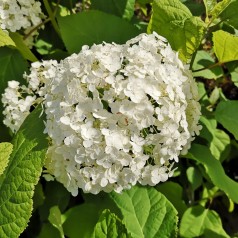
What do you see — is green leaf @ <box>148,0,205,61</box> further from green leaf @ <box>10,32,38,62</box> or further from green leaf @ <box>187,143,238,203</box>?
green leaf @ <box>10,32,38,62</box>

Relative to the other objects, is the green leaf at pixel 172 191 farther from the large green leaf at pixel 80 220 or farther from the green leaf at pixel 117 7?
the green leaf at pixel 117 7

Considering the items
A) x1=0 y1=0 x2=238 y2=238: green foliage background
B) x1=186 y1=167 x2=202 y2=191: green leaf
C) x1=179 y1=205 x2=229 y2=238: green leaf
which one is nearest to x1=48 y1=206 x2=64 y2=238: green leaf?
x1=0 y1=0 x2=238 y2=238: green foliage background

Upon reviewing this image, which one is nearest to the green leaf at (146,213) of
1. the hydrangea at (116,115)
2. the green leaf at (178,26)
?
the hydrangea at (116,115)

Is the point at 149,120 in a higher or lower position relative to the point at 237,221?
higher

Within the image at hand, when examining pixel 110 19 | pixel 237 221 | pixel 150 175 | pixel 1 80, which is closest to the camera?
pixel 150 175

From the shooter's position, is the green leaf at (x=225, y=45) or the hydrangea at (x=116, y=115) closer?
the hydrangea at (x=116, y=115)

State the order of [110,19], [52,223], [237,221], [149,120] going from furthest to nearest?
[237,221] < [110,19] < [52,223] < [149,120]

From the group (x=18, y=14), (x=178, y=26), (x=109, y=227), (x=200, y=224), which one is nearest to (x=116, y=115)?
(x=109, y=227)

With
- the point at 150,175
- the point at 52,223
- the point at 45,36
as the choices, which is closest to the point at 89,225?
the point at 52,223

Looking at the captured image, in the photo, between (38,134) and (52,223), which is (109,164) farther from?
(52,223)
